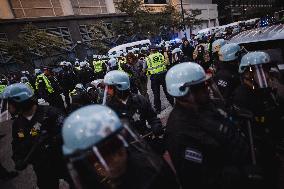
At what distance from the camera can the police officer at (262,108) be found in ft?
9.75

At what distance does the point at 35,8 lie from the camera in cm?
3034

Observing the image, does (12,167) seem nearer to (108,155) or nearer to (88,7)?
(108,155)

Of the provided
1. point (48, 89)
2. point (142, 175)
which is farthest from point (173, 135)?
point (48, 89)

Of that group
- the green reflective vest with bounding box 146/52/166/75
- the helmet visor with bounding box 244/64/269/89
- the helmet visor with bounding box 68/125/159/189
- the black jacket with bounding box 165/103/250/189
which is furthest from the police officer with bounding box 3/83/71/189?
the green reflective vest with bounding box 146/52/166/75

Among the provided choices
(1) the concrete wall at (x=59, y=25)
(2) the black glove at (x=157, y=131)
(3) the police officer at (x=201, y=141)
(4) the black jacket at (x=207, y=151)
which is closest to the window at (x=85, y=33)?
(1) the concrete wall at (x=59, y=25)

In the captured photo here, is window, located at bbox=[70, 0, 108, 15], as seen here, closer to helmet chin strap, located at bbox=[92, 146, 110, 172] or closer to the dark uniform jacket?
the dark uniform jacket

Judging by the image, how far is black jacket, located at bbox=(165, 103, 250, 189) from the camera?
1.98m

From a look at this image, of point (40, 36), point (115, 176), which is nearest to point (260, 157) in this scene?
point (115, 176)

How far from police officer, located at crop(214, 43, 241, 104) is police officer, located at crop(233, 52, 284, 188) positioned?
0.76 meters

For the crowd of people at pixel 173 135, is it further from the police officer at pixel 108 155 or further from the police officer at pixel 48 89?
the police officer at pixel 48 89

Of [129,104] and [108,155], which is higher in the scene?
[108,155]

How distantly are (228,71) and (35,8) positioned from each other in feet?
101

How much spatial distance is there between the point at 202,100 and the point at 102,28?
34.5m

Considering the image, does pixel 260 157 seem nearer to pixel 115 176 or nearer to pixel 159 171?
pixel 159 171
